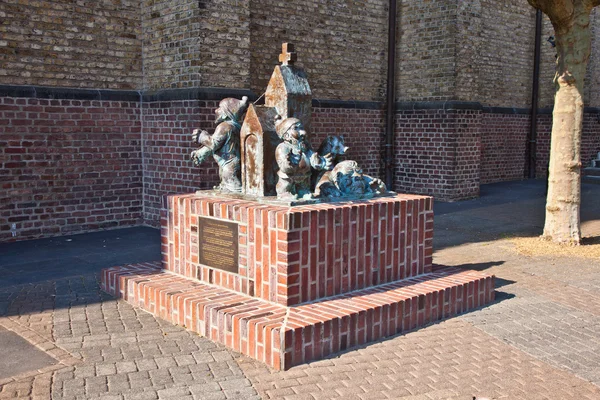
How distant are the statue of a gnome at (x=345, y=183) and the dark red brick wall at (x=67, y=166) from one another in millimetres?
5226

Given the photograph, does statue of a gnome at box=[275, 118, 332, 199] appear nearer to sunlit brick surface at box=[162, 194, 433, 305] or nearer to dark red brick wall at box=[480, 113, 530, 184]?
sunlit brick surface at box=[162, 194, 433, 305]

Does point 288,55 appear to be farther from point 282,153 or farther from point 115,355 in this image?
point 115,355

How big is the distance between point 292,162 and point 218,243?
91 centimetres

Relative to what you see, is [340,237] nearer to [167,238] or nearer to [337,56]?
[167,238]

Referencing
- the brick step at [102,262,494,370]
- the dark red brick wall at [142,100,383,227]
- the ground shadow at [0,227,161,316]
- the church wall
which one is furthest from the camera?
the dark red brick wall at [142,100,383,227]

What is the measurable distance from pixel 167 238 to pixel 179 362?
70.5 inches

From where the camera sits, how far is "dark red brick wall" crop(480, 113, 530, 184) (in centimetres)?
1638

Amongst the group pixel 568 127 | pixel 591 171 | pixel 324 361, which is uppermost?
pixel 568 127

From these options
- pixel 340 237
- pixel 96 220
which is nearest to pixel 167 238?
pixel 340 237

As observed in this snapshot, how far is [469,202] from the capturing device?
12977 mm

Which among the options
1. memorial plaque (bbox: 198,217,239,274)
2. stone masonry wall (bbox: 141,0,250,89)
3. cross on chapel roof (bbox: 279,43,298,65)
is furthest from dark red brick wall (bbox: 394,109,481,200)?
memorial plaque (bbox: 198,217,239,274)

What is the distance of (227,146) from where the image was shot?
5.51 metres

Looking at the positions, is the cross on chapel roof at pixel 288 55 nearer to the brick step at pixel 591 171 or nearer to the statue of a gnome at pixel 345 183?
the statue of a gnome at pixel 345 183

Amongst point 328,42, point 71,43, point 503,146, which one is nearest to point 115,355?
point 71,43
